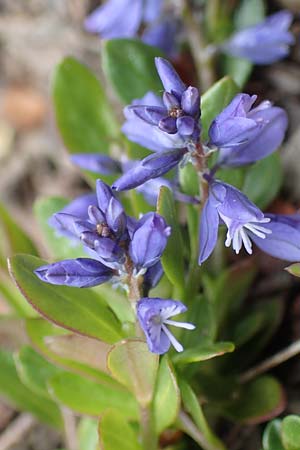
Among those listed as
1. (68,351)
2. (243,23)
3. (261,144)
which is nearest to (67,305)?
(68,351)

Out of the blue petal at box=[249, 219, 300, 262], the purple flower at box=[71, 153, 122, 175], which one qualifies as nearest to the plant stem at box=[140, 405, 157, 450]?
the blue petal at box=[249, 219, 300, 262]

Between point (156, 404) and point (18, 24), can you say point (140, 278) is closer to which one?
point (156, 404)

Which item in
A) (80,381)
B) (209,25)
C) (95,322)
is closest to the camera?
(95,322)

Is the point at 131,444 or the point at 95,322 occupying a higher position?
the point at 95,322

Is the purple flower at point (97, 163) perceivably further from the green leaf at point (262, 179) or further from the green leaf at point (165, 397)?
the green leaf at point (165, 397)

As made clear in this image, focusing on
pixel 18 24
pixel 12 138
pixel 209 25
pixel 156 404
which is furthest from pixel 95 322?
pixel 18 24

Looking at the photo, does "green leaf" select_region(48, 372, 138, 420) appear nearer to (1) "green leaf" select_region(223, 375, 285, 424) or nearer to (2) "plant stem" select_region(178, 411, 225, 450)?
(2) "plant stem" select_region(178, 411, 225, 450)

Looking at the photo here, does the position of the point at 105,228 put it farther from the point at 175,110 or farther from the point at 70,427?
the point at 70,427
